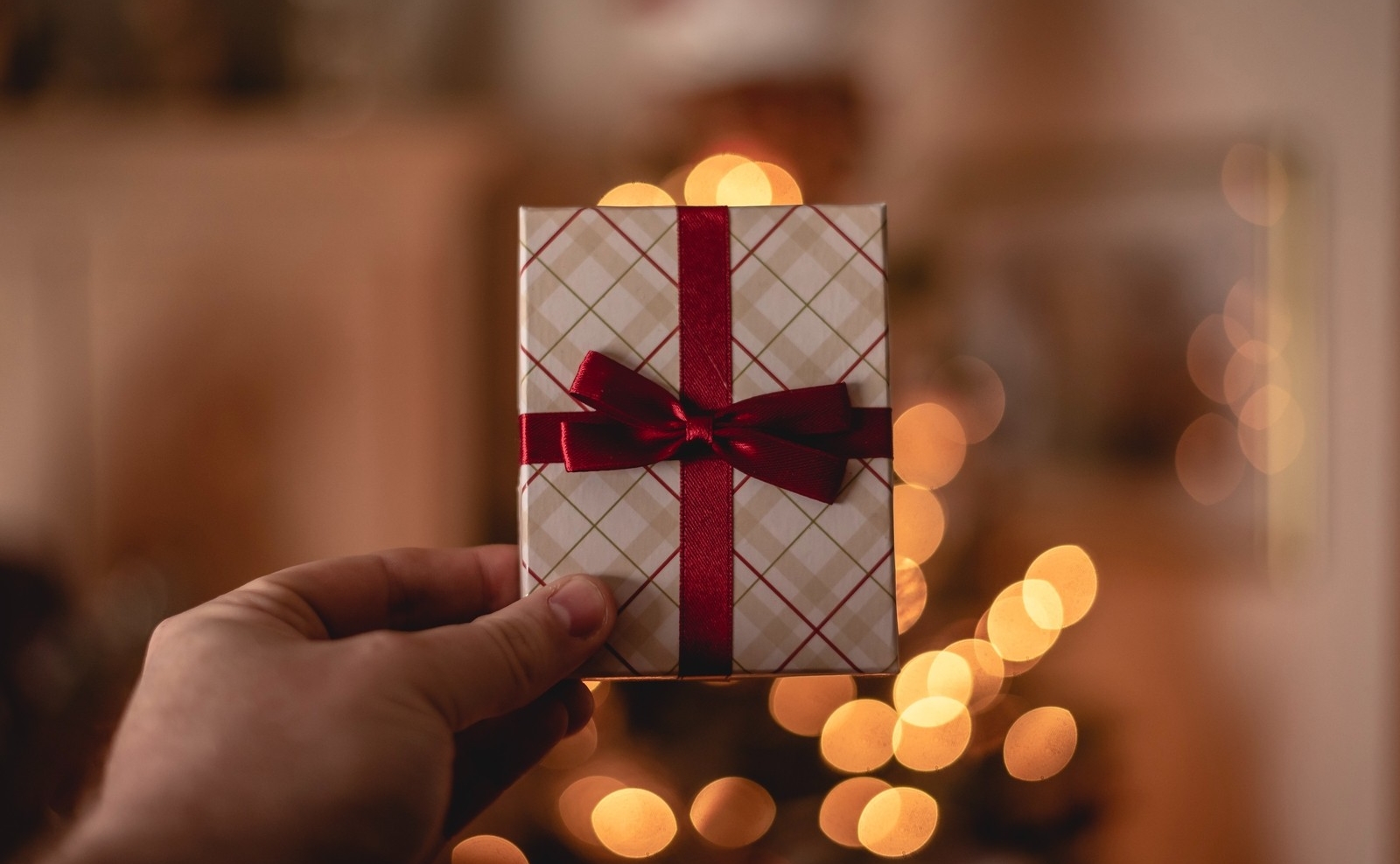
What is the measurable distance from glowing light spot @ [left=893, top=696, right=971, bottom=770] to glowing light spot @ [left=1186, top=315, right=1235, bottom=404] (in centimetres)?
96

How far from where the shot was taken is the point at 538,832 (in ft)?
5.24

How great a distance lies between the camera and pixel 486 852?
1.61 meters

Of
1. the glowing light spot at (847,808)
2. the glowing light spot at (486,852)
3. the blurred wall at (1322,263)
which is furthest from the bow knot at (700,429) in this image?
the blurred wall at (1322,263)

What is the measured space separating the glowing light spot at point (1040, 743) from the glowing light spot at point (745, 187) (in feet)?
3.57

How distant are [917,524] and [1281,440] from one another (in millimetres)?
815

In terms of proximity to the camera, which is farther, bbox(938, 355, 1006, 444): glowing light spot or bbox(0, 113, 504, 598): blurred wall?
bbox(938, 355, 1006, 444): glowing light spot

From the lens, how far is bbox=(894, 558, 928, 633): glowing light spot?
149 centimetres

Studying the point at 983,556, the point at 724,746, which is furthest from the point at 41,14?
the point at 983,556

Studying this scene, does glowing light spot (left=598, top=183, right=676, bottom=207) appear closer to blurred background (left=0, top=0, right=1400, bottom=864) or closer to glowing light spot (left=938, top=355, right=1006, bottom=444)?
blurred background (left=0, top=0, right=1400, bottom=864)

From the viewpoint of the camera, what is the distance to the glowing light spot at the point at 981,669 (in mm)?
1472

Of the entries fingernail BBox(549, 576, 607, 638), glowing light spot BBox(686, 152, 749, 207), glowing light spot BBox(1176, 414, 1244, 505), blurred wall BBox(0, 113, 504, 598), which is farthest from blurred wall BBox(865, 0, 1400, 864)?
fingernail BBox(549, 576, 607, 638)

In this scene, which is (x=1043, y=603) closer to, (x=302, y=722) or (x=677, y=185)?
(x=677, y=185)

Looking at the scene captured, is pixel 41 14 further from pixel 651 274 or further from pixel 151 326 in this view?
pixel 651 274

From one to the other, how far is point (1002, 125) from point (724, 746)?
4.98 ft
